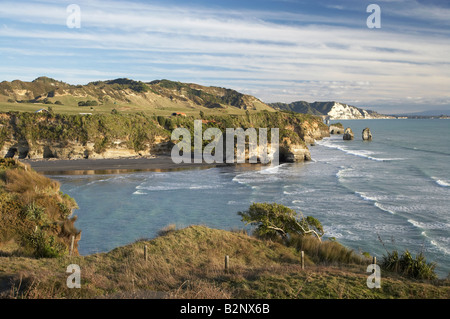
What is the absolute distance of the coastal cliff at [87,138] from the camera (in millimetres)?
69438

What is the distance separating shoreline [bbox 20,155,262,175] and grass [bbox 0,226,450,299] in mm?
42150

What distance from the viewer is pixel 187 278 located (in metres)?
12.9

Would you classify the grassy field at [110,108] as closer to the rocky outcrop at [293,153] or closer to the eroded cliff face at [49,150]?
the eroded cliff face at [49,150]

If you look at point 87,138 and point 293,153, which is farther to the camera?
point 87,138

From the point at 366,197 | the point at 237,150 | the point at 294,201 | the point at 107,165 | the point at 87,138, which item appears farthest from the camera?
the point at 87,138

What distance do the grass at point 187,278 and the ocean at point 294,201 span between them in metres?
5.92

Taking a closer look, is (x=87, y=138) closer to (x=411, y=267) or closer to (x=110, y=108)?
(x=110, y=108)

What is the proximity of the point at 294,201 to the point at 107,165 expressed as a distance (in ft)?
125

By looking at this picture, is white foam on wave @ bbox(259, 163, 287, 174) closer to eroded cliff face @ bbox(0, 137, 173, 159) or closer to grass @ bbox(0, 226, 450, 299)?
eroded cliff face @ bbox(0, 137, 173, 159)

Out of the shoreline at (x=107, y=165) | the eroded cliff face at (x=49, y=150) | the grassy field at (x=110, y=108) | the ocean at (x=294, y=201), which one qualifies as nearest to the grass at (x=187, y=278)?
the ocean at (x=294, y=201)

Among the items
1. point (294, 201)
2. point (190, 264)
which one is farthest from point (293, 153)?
point (190, 264)

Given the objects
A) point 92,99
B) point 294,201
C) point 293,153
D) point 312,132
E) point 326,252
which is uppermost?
point 92,99

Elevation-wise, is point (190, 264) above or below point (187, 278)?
below

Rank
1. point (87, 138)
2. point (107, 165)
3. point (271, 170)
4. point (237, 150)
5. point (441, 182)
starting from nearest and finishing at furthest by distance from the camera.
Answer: point (441, 182) → point (271, 170) → point (107, 165) → point (237, 150) → point (87, 138)
